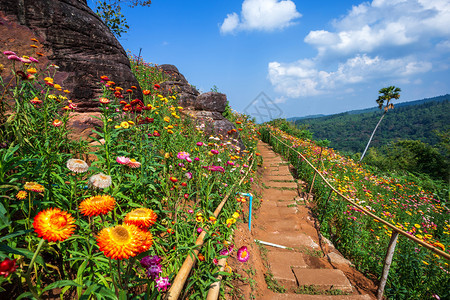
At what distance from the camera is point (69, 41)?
408 centimetres

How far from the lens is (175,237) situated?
201 cm

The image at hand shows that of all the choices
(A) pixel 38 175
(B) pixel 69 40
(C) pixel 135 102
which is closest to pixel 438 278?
(C) pixel 135 102

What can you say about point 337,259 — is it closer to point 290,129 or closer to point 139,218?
point 139,218

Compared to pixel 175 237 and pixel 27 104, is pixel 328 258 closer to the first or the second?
pixel 175 237

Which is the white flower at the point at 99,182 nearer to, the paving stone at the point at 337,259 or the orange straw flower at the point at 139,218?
the orange straw flower at the point at 139,218

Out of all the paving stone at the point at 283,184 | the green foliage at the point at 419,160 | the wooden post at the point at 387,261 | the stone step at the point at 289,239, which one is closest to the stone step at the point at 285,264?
the stone step at the point at 289,239

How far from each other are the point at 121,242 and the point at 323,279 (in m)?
3.31

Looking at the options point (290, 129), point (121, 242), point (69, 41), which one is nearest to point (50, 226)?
point (121, 242)

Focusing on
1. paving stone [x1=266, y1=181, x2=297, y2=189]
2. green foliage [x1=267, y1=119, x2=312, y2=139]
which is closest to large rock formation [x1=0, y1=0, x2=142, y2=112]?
paving stone [x1=266, y1=181, x2=297, y2=189]

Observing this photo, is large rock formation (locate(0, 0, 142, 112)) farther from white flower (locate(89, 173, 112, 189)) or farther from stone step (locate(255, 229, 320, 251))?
stone step (locate(255, 229, 320, 251))

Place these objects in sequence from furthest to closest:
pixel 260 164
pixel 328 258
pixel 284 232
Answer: pixel 260 164, pixel 284 232, pixel 328 258

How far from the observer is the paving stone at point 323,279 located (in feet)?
9.35

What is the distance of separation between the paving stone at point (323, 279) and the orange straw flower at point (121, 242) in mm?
3002

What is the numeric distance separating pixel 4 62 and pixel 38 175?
2.90 metres
